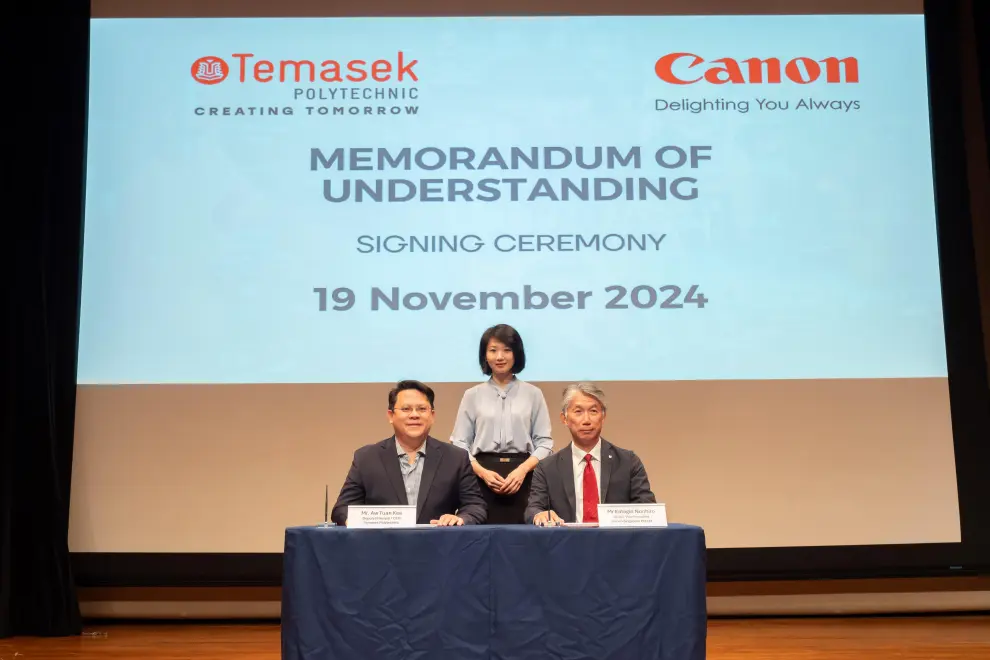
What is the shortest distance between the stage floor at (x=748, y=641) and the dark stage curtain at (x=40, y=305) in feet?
0.92

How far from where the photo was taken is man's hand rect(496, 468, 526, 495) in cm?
327

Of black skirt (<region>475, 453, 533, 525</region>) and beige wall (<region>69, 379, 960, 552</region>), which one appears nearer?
black skirt (<region>475, 453, 533, 525</region>)

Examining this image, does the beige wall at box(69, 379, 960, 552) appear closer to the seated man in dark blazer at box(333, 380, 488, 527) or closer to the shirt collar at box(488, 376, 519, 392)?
the shirt collar at box(488, 376, 519, 392)

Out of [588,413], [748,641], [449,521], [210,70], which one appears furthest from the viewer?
[210,70]

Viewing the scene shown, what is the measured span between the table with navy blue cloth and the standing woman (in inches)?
36.8

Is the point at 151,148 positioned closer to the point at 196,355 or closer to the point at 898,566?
the point at 196,355

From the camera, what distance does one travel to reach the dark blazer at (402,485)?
9.00 feet

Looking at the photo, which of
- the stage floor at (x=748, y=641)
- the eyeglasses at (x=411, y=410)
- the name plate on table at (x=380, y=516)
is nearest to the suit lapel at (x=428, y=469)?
the eyeglasses at (x=411, y=410)

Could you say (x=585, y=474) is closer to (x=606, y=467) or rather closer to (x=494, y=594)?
(x=606, y=467)

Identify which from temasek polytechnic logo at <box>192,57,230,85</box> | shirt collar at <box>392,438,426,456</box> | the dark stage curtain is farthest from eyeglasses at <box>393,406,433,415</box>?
temasek polytechnic logo at <box>192,57,230,85</box>

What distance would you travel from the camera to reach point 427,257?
407 centimetres

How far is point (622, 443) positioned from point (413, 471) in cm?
159

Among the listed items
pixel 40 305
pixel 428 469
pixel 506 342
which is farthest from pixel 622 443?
pixel 40 305

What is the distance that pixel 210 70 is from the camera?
420 centimetres
